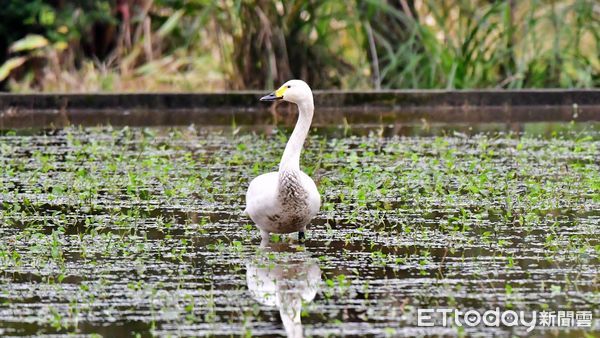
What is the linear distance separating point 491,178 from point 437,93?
248 inches

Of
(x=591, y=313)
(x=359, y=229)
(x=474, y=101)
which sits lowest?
(x=591, y=313)

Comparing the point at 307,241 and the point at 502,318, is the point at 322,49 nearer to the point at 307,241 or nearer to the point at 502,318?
the point at 307,241

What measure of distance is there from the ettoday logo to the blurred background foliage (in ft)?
38.3

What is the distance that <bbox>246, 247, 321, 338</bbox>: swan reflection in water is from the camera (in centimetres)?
672

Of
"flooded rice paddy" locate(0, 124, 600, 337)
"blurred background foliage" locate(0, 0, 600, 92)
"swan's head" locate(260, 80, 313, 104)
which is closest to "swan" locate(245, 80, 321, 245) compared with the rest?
"flooded rice paddy" locate(0, 124, 600, 337)

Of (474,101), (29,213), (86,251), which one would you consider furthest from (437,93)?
(86,251)

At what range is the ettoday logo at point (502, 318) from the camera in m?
6.42

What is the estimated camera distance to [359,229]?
9.09 metres

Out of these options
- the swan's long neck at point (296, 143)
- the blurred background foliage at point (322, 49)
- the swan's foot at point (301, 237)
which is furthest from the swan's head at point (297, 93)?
the blurred background foliage at point (322, 49)

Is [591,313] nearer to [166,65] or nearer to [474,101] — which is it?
[474,101]

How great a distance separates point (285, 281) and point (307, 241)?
1.36m

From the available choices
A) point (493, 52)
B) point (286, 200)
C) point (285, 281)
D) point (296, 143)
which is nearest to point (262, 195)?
point (286, 200)

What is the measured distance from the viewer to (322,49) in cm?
1891

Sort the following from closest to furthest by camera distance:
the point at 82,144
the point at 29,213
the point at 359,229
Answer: the point at 359,229
the point at 29,213
the point at 82,144
